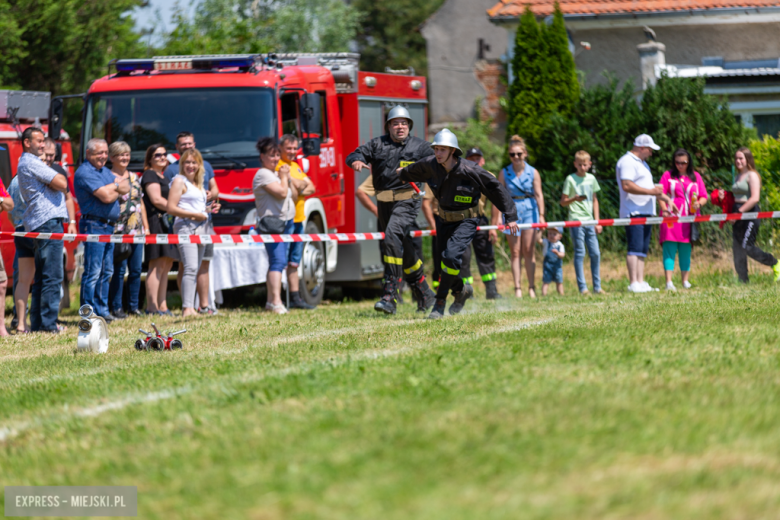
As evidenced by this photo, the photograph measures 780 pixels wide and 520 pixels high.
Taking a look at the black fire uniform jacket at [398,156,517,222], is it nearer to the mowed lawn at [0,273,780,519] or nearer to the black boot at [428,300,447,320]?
the black boot at [428,300,447,320]

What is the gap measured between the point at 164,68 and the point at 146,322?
404cm

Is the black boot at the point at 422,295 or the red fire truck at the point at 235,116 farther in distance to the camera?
the red fire truck at the point at 235,116

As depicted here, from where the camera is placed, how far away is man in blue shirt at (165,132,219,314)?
438 inches

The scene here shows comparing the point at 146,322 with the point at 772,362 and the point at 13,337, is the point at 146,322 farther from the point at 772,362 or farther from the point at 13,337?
the point at 772,362

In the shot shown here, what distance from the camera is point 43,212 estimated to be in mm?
9719

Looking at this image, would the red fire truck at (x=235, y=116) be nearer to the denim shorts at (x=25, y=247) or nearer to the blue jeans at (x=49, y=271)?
the denim shorts at (x=25, y=247)

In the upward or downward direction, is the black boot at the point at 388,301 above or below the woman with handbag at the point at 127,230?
below

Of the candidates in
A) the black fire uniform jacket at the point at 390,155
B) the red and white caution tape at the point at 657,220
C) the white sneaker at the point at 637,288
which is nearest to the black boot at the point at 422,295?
the black fire uniform jacket at the point at 390,155

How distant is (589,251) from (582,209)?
1.78 ft

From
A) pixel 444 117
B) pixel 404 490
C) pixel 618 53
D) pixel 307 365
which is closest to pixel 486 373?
pixel 307 365

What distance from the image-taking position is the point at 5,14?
2181 cm

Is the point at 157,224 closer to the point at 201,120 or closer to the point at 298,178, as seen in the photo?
the point at 201,120

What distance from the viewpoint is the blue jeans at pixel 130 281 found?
1141 cm

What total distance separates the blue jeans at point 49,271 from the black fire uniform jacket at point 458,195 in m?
3.51
